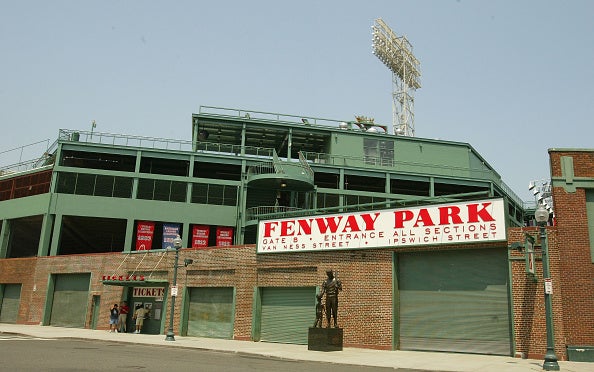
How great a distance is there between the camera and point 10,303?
127 ft

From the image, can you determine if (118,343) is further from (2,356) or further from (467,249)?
(467,249)

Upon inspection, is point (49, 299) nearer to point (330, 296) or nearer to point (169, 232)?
point (169, 232)

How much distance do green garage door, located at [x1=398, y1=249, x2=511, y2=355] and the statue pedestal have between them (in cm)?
312

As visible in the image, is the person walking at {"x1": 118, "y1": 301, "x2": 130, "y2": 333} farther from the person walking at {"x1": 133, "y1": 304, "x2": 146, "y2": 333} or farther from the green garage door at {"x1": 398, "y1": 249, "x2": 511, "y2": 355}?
the green garage door at {"x1": 398, "y1": 249, "x2": 511, "y2": 355}

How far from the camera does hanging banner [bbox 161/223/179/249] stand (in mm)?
41809

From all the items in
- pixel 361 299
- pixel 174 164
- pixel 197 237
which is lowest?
pixel 361 299

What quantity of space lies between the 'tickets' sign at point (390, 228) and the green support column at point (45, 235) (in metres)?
23.2

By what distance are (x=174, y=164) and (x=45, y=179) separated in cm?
1097

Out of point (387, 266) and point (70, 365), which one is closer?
point (70, 365)

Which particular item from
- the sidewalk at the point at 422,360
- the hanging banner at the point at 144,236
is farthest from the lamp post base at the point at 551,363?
the hanging banner at the point at 144,236

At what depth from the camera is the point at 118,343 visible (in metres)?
22.1

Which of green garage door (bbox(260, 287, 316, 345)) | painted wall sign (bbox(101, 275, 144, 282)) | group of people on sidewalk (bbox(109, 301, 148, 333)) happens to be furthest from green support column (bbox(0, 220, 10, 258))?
green garage door (bbox(260, 287, 316, 345))

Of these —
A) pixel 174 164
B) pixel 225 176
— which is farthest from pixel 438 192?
pixel 174 164

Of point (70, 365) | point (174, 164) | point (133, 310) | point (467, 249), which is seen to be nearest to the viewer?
point (70, 365)
